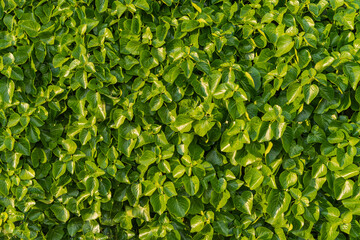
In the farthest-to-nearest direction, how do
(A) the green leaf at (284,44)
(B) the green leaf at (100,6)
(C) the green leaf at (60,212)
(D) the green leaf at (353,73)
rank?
(C) the green leaf at (60,212), (B) the green leaf at (100,6), (A) the green leaf at (284,44), (D) the green leaf at (353,73)

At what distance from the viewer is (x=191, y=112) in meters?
2.61

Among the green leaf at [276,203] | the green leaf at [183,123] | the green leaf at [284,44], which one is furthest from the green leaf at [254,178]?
the green leaf at [284,44]

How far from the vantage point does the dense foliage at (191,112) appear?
2.58 m

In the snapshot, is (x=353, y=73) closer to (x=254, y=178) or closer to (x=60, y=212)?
(x=254, y=178)

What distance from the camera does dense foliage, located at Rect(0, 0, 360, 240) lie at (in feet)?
8.46

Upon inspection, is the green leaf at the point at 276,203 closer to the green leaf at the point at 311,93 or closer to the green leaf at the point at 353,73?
the green leaf at the point at 311,93

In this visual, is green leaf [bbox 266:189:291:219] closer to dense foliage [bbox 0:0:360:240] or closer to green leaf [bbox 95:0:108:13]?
dense foliage [bbox 0:0:360:240]

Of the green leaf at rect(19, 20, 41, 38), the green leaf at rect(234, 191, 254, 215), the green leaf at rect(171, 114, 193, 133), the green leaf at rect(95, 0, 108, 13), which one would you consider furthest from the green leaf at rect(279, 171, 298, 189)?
the green leaf at rect(19, 20, 41, 38)

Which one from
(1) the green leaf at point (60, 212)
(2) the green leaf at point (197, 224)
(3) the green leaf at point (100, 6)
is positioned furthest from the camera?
(1) the green leaf at point (60, 212)

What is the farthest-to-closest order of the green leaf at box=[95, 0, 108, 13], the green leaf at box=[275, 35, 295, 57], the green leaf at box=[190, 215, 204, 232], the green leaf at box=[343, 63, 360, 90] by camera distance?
1. the green leaf at box=[190, 215, 204, 232]
2. the green leaf at box=[95, 0, 108, 13]
3. the green leaf at box=[275, 35, 295, 57]
4. the green leaf at box=[343, 63, 360, 90]

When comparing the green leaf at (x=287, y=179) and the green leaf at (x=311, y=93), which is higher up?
the green leaf at (x=311, y=93)

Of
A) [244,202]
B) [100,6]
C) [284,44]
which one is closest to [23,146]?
[100,6]

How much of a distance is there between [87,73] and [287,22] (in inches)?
54.5

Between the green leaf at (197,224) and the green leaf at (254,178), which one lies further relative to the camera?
the green leaf at (197,224)
